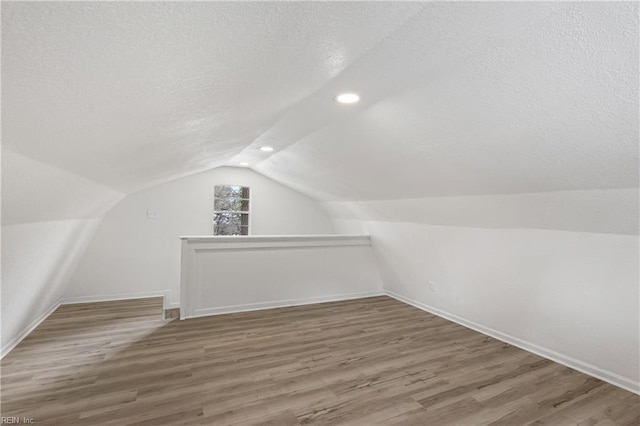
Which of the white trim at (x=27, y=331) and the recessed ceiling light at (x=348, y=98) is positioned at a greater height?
the recessed ceiling light at (x=348, y=98)

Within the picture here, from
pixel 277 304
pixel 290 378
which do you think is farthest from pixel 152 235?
pixel 290 378

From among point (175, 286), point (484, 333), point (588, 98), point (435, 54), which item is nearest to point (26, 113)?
point (435, 54)

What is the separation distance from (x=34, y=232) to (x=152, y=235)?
2.95m

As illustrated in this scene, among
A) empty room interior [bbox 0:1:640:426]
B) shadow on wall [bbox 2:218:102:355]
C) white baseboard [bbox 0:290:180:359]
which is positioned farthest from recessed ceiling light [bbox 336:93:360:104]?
white baseboard [bbox 0:290:180:359]

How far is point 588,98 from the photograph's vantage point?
1428mm

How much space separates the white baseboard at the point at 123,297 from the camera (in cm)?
472

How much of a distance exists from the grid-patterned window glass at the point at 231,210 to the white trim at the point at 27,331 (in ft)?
8.00

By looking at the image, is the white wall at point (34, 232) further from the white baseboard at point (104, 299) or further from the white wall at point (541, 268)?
the white wall at point (541, 268)

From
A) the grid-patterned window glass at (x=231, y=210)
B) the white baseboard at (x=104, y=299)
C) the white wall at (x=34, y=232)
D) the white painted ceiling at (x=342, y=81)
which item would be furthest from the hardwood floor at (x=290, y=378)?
the grid-patterned window glass at (x=231, y=210)

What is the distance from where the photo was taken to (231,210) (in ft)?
19.6

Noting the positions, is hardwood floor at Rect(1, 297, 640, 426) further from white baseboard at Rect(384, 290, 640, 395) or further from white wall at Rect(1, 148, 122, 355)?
white wall at Rect(1, 148, 122, 355)

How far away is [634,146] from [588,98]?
443mm

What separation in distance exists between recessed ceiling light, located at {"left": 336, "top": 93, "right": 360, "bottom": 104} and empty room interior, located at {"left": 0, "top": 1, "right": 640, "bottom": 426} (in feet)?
0.06

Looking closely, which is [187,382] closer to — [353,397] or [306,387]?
[306,387]
